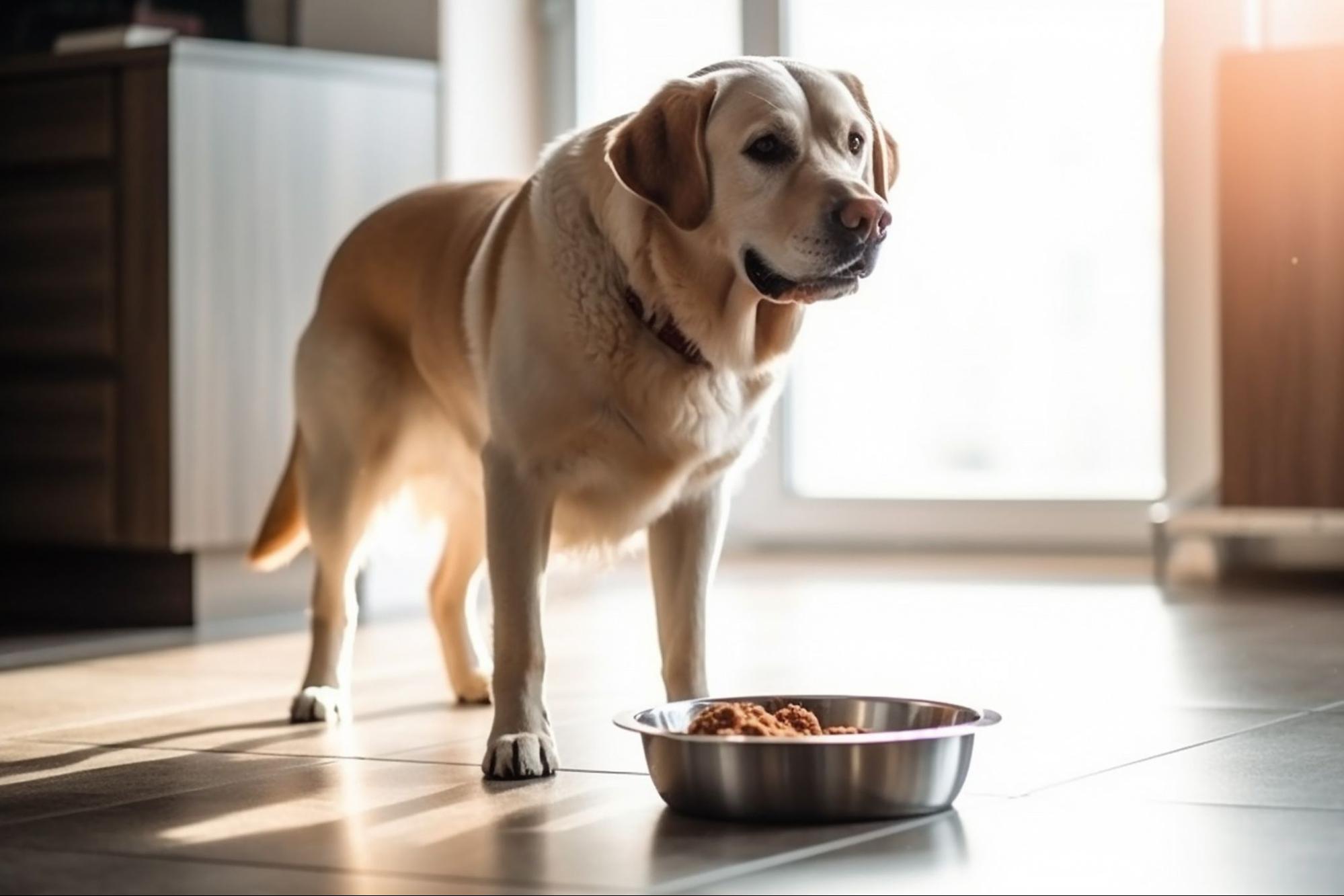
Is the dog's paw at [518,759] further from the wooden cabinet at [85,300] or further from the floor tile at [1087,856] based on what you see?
the wooden cabinet at [85,300]

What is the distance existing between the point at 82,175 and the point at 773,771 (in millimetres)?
2754

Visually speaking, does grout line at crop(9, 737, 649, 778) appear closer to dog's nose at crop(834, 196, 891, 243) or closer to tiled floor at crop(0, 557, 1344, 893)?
tiled floor at crop(0, 557, 1344, 893)

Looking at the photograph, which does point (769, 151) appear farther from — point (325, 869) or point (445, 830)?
point (325, 869)

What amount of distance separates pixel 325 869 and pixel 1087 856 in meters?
0.70

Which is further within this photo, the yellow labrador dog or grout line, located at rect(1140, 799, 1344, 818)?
the yellow labrador dog

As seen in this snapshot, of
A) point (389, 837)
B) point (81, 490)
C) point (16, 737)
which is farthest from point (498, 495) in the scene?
point (81, 490)

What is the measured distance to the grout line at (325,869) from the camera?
180cm

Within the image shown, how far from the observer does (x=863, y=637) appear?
12.8 feet

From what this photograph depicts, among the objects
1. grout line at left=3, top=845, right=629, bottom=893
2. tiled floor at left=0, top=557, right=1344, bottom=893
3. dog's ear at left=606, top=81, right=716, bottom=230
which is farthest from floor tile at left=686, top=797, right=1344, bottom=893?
dog's ear at left=606, top=81, right=716, bottom=230

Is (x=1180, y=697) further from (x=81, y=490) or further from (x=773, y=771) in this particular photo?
(x=81, y=490)

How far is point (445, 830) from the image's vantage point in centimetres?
208

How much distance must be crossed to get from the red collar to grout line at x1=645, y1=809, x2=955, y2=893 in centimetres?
67

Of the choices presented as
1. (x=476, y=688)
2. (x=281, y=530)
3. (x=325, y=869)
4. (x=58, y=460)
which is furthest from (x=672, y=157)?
(x=58, y=460)

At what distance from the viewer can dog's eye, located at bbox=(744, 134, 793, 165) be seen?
2.40 meters
